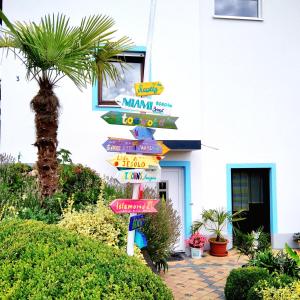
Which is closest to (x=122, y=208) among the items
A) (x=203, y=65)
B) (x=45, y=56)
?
(x=45, y=56)

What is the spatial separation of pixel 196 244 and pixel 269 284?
193 inches

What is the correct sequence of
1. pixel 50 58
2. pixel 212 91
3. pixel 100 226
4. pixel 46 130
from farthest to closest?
1. pixel 212 91
2. pixel 46 130
3. pixel 50 58
4. pixel 100 226

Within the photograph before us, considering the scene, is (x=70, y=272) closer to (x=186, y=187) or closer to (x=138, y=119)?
(x=138, y=119)

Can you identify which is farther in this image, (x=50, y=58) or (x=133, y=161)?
(x=50, y=58)

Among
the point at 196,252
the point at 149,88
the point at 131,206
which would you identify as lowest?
the point at 196,252

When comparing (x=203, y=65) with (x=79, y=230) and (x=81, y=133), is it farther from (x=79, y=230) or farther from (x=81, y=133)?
(x=79, y=230)

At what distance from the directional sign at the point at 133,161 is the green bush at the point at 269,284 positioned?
1.95 metres

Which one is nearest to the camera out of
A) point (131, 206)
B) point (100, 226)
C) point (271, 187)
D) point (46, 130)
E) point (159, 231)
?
point (131, 206)

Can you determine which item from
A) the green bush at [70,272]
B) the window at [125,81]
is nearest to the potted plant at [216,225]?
the window at [125,81]

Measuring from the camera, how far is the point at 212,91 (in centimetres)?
1023

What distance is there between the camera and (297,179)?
1046 cm

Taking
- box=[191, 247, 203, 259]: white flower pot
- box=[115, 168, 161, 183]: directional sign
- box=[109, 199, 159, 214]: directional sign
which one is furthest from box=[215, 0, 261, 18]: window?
box=[109, 199, 159, 214]: directional sign

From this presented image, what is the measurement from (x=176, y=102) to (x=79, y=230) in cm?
530

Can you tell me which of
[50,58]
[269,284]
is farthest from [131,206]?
[50,58]
